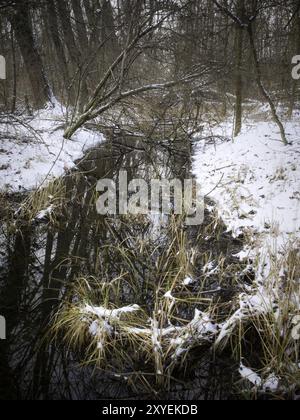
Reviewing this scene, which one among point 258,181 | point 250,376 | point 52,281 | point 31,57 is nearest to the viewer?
point 250,376

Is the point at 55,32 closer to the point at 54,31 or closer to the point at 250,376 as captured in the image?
the point at 54,31

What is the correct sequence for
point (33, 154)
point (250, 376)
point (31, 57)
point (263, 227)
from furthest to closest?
point (31, 57)
point (33, 154)
point (263, 227)
point (250, 376)

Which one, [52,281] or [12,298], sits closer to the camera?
[12,298]

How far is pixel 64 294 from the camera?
3.86 m

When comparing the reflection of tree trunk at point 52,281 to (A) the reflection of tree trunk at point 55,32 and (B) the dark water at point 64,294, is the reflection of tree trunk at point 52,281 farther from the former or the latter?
(A) the reflection of tree trunk at point 55,32

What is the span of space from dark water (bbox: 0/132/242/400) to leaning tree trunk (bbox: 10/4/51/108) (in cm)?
454

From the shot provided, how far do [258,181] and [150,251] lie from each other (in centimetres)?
Answer: 271

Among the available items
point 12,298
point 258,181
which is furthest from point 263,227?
point 12,298

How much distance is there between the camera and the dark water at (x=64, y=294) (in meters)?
2.77

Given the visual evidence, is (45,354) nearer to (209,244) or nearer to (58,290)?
(58,290)

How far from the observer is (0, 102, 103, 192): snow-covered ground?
22.1 ft

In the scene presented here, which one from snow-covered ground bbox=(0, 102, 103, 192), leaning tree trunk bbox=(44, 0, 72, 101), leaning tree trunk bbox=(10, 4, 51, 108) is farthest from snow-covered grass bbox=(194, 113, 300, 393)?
leaning tree trunk bbox=(10, 4, 51, 108)

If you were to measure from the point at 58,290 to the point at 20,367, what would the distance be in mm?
1109
